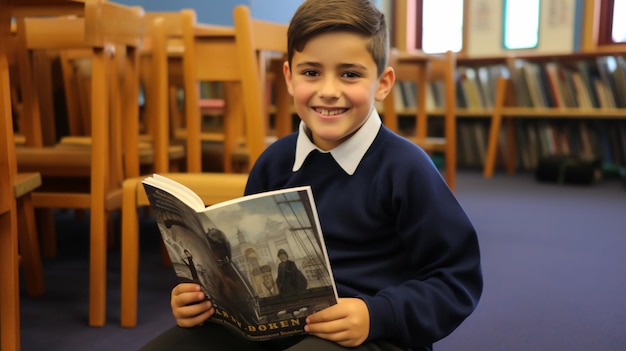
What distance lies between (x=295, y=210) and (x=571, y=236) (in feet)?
7.26

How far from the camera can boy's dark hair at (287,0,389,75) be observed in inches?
32.5

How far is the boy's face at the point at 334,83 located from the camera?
0.83 meters

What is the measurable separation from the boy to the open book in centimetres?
5

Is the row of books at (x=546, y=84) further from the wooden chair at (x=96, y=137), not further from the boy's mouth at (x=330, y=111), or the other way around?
the boy's mouth at (x=330, y=111)

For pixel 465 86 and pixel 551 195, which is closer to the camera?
pixel 551 195

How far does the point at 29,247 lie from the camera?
1.74 m

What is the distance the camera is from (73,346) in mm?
1447

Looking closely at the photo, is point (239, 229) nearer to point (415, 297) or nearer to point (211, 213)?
point (211, 213)

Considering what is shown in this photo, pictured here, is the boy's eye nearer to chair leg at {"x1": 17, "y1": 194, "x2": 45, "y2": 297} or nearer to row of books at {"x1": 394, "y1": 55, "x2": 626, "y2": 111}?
chair leg at {"x1": 17, "y1": 194, "x2": 45, "y2": 297}

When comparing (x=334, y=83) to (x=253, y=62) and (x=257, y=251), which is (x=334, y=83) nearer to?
(x=257, y=251)

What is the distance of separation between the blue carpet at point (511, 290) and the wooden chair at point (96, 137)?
139mm

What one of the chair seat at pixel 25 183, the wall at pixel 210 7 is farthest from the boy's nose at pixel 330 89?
the wall at pixel 210 7

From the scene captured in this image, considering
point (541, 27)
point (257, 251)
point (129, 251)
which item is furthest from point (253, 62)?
point (541, 27)

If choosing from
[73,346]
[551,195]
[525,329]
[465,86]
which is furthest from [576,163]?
[73,346]
